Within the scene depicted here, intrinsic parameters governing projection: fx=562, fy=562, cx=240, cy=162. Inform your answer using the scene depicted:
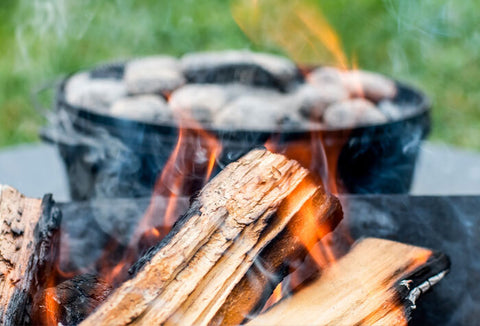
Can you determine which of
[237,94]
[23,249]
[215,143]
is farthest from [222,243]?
[237,94]

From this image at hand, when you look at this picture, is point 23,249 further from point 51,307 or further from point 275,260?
point 275,260

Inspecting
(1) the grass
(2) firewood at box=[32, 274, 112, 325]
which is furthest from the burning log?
(1) the grass

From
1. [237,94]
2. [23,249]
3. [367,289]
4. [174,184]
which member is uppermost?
[237,94]

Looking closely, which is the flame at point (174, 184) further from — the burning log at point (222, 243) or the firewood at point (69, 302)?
the burning log at point (222, 243)

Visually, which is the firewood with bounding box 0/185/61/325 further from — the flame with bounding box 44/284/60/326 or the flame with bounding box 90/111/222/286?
the flame with bounding box 90/111/222/286

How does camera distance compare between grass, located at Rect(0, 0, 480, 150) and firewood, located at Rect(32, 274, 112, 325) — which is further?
grass, located at Rect(0, 0, 480, 150)

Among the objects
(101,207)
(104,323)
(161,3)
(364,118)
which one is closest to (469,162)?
(364,118)
